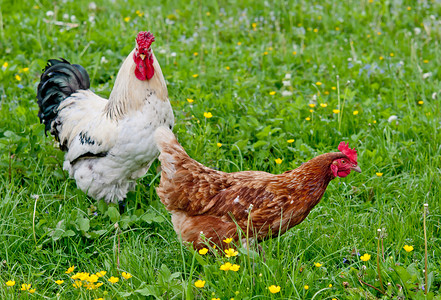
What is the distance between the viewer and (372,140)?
5.30 metres

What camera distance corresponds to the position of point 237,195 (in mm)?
3611

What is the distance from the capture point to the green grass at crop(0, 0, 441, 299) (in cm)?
341

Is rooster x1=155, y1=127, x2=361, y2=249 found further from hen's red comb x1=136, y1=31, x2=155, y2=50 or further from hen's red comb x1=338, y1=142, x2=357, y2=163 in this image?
hen's red comb x1=136, y1=31, x2=155, y2=50

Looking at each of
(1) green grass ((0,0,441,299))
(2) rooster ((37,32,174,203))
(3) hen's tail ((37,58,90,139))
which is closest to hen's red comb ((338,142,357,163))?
(1) green grass ((0,0,441,299))

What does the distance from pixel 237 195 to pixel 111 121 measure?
1367mm

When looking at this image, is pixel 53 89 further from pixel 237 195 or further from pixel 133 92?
pixel 237 195

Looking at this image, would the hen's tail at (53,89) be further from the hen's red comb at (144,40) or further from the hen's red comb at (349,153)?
the hen's red comb at (349,153)

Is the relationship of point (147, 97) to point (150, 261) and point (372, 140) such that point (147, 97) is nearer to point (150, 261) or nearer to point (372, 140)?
point (150, 261)

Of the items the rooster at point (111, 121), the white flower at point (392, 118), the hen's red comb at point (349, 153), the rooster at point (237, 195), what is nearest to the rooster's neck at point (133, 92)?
the rooster at point (111, 121)

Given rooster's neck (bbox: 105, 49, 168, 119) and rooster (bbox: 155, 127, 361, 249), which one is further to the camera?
rooster's neck (bbox: 105, 49, 168, 119)

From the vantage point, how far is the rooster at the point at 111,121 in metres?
4.15

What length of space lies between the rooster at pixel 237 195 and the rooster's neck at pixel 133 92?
1.84ft

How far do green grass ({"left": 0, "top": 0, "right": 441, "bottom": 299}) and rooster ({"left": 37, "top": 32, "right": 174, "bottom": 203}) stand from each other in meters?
0.18

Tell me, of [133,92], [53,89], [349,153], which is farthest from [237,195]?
[53,89]
